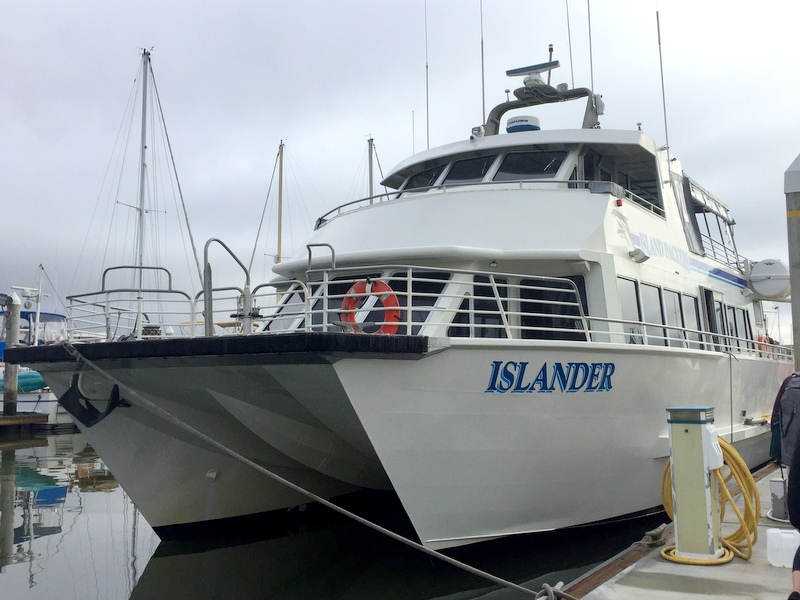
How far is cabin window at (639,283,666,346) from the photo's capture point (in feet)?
27.8

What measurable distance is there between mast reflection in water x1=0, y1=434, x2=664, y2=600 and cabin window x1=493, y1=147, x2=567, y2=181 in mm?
4119

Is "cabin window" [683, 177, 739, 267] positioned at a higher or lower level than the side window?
higher

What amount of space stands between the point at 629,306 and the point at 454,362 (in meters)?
2.75

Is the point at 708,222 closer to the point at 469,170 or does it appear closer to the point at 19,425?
the point at 469,170

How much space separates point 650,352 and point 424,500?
2.79 meters

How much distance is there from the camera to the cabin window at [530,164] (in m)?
9.16

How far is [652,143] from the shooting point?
9.70m

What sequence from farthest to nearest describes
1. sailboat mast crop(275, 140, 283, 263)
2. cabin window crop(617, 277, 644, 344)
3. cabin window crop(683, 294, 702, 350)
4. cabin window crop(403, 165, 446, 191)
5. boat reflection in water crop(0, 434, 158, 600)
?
sailboat mast crop(275, 140, 283, 263) → cabin window crop(403, 165, 446, 191) → cabin window crop(683, 294, 702, 350) → cabin window crop(617, 277, 644, 344) → boat reflection in water crop(0, 434, 158, 600)

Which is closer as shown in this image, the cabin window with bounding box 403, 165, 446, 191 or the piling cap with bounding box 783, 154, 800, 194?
the piling cap with bounding box 783, 154, 800, 194

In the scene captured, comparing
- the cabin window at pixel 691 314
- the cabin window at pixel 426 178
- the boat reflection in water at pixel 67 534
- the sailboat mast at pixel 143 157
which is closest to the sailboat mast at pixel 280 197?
the sailboat mast at pixel 143 157

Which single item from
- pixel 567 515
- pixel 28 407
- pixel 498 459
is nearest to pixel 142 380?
pixel 498 459

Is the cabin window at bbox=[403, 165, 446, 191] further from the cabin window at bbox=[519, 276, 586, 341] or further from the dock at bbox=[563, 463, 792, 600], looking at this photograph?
the dock at bbox=[563, 463, 792, 600]

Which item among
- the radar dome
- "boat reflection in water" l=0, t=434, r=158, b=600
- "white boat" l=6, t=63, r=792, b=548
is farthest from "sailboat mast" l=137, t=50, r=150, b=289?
the radar dome

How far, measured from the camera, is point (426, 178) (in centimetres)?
1014
